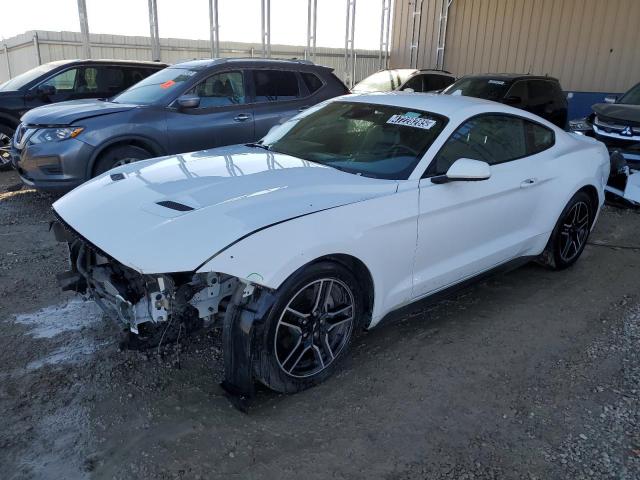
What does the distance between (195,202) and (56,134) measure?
3.87m

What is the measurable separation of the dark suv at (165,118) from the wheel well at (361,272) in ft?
13.4

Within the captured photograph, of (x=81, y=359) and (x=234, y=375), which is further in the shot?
(x=81, y=359)

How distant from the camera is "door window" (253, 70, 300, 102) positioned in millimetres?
7172

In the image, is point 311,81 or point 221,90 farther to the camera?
point 311,81

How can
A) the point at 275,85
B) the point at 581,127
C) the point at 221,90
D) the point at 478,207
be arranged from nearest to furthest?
1. the point at 478,207
2. the point at 221,90
3. the point at 275,85
4. the point at 581,127

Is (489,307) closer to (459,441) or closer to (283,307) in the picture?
(459,441)

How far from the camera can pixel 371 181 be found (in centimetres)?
333

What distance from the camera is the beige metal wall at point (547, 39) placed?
44.7ft

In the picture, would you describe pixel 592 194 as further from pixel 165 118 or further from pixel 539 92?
pixel 539 92

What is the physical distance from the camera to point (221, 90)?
6895 mm

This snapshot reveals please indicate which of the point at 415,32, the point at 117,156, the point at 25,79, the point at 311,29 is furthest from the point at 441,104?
the point at 415,32

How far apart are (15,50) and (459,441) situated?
15567 mm

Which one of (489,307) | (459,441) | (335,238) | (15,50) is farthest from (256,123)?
(15,50)

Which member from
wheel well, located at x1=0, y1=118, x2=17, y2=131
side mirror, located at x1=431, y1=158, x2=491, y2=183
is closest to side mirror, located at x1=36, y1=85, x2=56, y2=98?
wheel well, located at x1=0, y1=118, x2=17, y2=131
